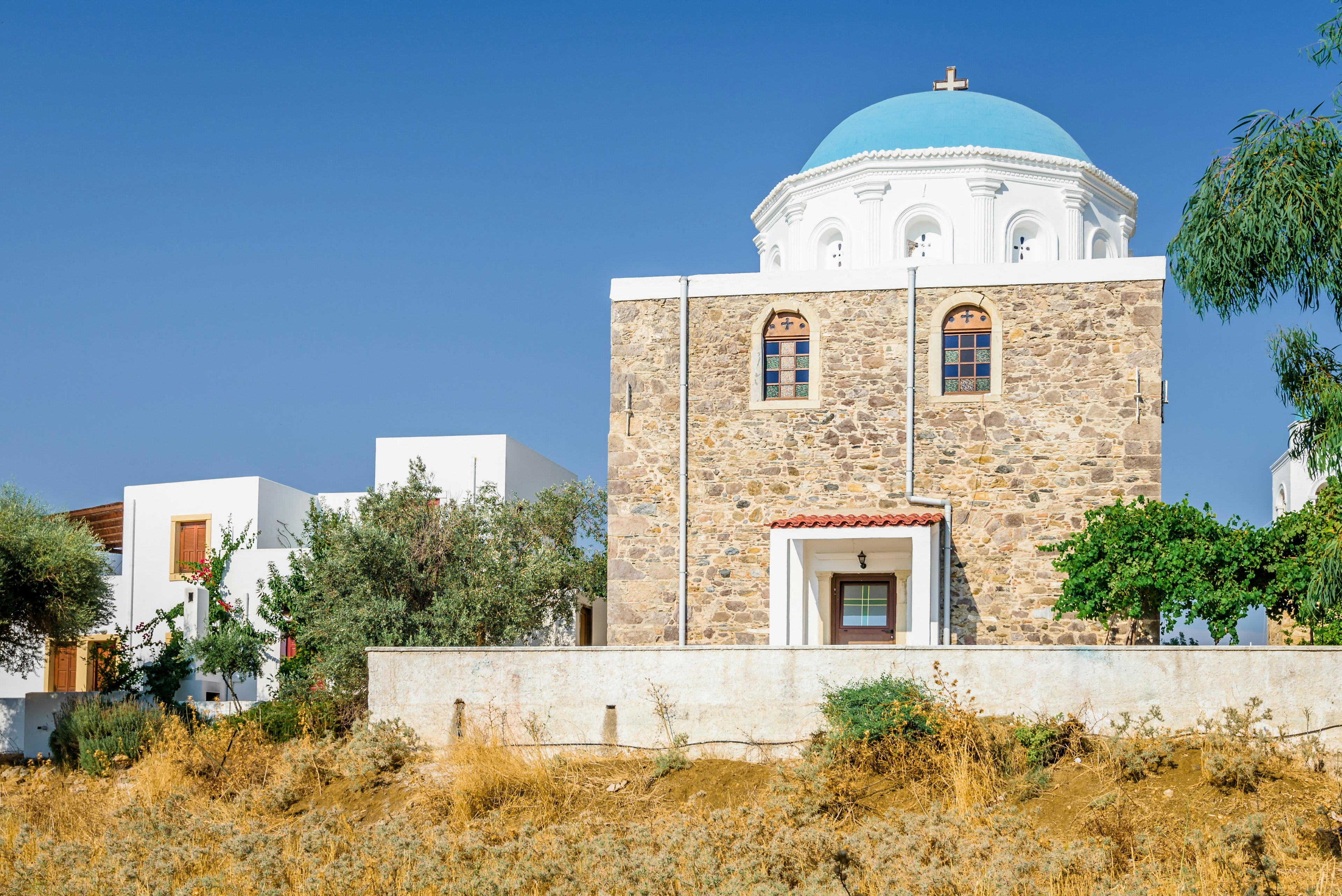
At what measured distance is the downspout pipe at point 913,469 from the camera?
15.6 m

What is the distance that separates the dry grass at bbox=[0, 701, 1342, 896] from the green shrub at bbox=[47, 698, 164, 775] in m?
1.51

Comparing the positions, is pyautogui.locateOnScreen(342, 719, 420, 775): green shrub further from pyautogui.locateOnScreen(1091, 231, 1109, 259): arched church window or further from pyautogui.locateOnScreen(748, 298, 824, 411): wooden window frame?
pyautogui.locateOnScreen(1091, 231, 1109, 259): arched church window

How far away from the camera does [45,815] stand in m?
13.1

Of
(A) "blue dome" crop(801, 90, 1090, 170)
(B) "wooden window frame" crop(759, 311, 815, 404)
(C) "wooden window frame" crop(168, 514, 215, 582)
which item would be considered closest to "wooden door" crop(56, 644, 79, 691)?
(C) "wooden window frame" crop(168, 514, 215, 582)

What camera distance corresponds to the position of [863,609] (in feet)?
54.0

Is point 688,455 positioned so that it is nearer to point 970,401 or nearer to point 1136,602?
point 970,401

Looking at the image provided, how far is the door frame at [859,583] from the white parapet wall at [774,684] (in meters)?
4.07

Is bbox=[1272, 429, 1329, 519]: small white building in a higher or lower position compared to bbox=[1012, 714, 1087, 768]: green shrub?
higher

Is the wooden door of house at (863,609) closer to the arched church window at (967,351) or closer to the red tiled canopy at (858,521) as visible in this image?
the red tiled canopy at (858,521)

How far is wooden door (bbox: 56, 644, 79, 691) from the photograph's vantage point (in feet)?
76.2

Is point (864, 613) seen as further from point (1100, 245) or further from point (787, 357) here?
point (1100, 245)

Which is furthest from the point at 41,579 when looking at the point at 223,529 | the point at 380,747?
the point at 380,747

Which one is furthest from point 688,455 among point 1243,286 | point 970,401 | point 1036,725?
point 1243,286

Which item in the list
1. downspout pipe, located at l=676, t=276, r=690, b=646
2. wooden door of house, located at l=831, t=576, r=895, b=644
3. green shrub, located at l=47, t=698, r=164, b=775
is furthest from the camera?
wooden door of house, located at l=831, t=576, r=895, b=644
